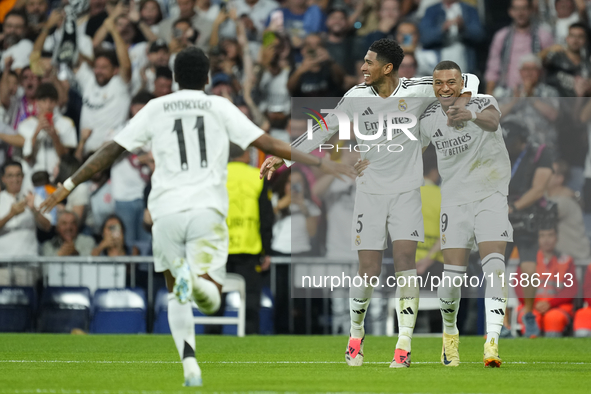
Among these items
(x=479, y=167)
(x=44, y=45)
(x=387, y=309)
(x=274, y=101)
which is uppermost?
(x=44, y=45)

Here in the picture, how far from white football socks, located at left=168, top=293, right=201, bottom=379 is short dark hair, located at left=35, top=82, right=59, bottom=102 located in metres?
10.2

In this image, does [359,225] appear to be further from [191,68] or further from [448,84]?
[191,68]

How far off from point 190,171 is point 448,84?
310 centimetres

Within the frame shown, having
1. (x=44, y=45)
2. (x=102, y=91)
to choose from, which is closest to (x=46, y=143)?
(x=102, y=91)

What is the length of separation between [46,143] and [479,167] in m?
8.77

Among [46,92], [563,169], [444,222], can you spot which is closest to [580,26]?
[563,169]

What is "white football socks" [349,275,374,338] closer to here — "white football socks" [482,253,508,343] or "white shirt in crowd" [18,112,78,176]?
"white football socks" [482,253,508,343]

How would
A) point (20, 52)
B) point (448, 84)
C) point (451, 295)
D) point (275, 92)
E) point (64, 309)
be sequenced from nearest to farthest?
point (448, 84) → point (451, 295) → point (64, 309) → point (275, 92) → point (20, 52)

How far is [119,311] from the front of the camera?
13.6m

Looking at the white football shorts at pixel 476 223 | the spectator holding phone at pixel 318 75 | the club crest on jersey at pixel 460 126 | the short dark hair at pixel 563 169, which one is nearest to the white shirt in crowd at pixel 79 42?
the spectator holding phone at pixel 318 75

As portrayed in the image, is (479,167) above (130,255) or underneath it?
above

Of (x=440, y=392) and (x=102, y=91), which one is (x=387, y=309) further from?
(x=440, y=392)

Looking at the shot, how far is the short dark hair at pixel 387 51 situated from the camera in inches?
330

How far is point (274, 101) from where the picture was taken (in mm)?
15250
